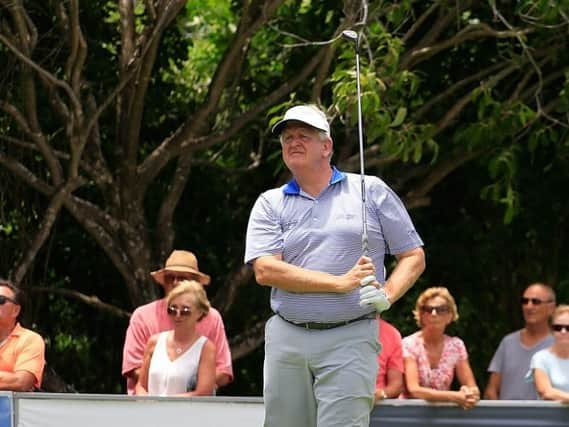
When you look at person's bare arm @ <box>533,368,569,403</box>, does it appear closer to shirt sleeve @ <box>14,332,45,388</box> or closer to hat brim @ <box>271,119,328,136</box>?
hat brim @ <box>271,119,328,136</box>

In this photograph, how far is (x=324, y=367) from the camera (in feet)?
17.5

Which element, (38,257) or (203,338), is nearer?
(203,338)

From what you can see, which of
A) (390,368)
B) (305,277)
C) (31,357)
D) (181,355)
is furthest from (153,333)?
(305,277)

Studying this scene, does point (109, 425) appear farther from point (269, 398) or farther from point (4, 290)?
point (269, 398)

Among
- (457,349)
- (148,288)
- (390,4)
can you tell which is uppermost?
(390,4)

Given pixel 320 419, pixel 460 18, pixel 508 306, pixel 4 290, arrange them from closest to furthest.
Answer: pixel 320 419 < pixel 4 290 < pixel 460 18 < pixel 508 306

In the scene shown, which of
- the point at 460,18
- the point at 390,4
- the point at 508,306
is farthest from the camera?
the point at 508,306

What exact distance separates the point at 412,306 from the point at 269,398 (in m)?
6.24

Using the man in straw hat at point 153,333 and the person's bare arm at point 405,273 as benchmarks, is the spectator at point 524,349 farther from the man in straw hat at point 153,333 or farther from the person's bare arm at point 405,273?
the person's bare arm at point 405,273

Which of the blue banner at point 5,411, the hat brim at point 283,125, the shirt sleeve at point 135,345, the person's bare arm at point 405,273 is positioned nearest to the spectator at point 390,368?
the shirt sleeve at point 135,345

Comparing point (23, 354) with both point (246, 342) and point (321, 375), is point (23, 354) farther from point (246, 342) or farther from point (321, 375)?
point (246, 342)

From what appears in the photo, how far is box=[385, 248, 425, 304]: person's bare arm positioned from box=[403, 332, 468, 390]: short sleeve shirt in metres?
2.35

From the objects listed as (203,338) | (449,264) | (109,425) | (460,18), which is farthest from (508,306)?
(109,425)

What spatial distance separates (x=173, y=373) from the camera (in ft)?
25.2
